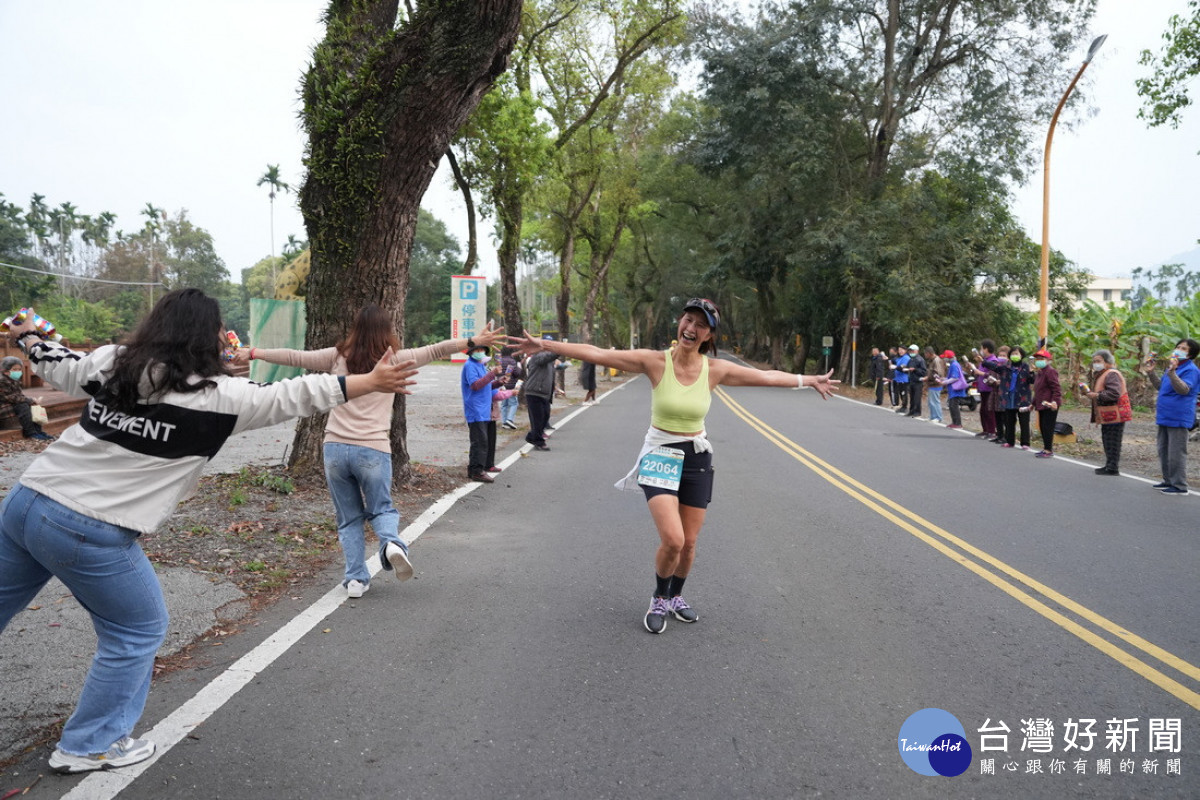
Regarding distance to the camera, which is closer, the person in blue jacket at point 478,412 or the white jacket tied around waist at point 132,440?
the white jacket tied around waist at point 132,440

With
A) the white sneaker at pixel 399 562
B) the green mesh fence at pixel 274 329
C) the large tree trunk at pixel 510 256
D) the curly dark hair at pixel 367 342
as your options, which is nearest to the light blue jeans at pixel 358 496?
the white sneaker at pixel 399 562

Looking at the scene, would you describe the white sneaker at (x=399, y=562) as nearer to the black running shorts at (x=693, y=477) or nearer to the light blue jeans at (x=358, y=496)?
the light blue jeans at (x=358, y=496)

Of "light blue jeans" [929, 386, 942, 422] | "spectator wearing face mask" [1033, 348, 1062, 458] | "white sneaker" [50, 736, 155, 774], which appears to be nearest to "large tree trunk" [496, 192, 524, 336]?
"light blue jeans" [929, 386, 942, 422]

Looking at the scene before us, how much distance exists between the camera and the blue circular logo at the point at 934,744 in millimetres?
3555

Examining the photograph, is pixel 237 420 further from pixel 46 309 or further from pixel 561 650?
pixel 46 309

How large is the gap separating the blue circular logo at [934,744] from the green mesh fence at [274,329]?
11.3 meters

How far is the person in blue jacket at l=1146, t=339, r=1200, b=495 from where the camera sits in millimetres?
10781

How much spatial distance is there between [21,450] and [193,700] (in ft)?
33.5

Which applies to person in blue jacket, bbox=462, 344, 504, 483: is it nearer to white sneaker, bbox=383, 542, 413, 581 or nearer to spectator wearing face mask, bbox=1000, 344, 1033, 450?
white sneaker, bbox=383, 542, 413, 581

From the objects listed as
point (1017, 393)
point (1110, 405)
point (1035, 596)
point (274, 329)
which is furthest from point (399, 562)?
point (1017, 393)

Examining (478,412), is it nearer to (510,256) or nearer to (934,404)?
(510,256)

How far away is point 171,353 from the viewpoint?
318cm

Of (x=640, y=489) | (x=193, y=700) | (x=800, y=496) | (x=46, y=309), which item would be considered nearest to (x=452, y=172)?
(x=800, y=496)

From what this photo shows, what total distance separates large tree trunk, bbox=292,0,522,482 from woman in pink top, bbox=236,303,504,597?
3.29 metres
